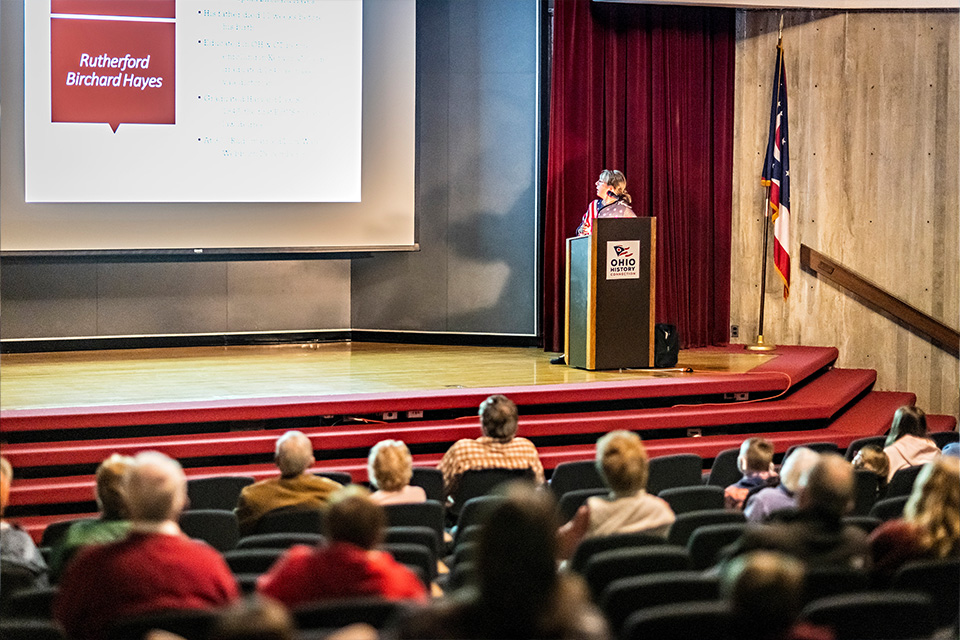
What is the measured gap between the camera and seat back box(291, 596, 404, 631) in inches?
92.4

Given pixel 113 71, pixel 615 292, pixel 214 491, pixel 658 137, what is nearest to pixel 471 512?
pixel 214 491

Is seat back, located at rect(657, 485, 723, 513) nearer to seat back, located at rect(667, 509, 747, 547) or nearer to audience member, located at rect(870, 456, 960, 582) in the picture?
seat back, located at rect(667, 509, 747, 547)

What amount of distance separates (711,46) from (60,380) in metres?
5.80

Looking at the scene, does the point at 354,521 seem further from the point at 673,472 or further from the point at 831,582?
the point at 673,472

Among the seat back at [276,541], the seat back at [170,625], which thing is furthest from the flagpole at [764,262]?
the seat back at [170,625]

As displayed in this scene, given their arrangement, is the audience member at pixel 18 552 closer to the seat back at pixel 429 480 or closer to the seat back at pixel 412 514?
the seat back at pixel 412 514

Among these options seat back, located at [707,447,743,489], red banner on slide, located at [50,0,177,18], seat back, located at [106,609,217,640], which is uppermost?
red banner on slide, located at [50,0,177,18]

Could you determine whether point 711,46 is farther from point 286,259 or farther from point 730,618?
point 730,618

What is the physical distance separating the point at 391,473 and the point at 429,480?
2.04 feet

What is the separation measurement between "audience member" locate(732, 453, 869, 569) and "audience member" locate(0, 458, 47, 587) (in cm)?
209

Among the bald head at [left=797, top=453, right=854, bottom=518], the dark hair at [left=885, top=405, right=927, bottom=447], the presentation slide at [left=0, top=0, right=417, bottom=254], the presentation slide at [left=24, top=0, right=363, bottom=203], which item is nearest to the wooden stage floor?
the presentation slide at [left=0, top=0, right=417, bottom=254]

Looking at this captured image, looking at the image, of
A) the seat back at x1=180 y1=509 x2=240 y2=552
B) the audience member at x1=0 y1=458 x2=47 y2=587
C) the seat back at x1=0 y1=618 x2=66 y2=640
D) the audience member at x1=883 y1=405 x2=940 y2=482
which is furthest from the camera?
the audience member at x1=883 y1=405 x2=940 y2=482

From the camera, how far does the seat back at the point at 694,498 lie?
13.2 ft

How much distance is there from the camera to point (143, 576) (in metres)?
2.50
